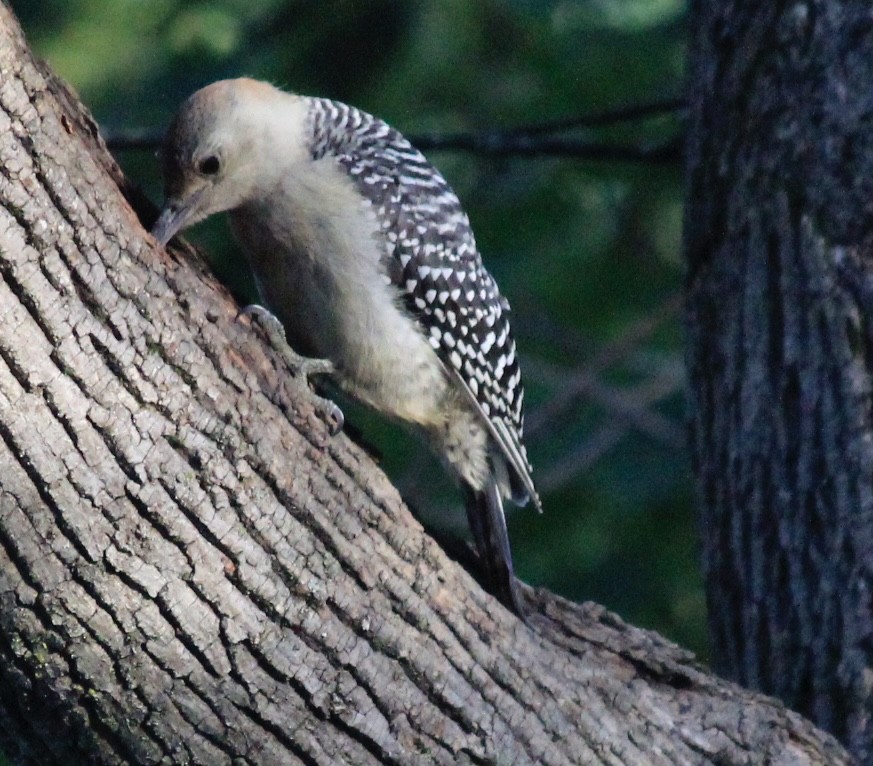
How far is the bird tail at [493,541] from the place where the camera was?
379 cm

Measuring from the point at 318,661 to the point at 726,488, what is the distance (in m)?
1.68

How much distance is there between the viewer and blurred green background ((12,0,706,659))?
256 inches

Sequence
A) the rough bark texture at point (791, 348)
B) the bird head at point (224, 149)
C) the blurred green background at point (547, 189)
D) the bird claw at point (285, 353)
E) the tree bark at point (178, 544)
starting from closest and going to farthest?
the tree bark at point (178, 544), the bird claw at point (285, 353), the rough bark texture at point (791, 348), the bird head at point (224, 149), the blurred green background at point (547, 189)

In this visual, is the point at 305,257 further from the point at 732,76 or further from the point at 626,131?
Result: the point at 626,131

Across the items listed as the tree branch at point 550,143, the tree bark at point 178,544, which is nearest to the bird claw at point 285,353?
the tree bark at point 178,544

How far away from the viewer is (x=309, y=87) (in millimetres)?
6438

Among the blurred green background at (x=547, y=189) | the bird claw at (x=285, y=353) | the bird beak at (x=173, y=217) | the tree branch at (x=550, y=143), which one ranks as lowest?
the bird claw at (x=285, y=353)

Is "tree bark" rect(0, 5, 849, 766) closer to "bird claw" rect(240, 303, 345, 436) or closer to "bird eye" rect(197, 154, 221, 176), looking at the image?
"bird claw" rect(240, 303, 345, 436)

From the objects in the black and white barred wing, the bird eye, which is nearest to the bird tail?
the black and white barred wing

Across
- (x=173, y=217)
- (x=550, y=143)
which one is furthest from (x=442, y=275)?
(x=550, y=143)

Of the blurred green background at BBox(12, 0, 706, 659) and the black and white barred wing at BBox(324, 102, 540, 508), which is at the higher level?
the blurred green background at BBox(12, 0, 706, 659)

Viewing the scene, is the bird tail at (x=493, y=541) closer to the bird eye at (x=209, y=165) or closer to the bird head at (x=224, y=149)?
the bird head at (x=224, y=149)

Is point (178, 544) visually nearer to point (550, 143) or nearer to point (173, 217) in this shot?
point (173, 217)

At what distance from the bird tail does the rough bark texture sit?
0.66 meters
